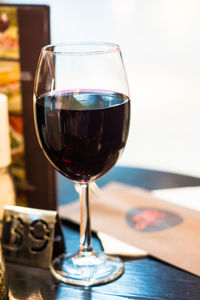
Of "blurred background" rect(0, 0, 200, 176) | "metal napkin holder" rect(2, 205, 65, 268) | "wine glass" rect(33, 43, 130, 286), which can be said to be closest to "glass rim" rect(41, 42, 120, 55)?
"wine glass" rect(33, 43, 130, 286)

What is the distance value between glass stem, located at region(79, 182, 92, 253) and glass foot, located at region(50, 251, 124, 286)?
1 centimetres

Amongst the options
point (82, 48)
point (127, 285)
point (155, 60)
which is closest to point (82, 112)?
point (82, 48)

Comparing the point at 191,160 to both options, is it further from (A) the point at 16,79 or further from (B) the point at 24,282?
(B) the point at 24,282

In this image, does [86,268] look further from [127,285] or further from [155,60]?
[155,60]

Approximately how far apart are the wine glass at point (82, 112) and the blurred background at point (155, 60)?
435 mm

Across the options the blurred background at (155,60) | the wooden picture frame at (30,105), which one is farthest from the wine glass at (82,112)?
the blurred background at (155,60)

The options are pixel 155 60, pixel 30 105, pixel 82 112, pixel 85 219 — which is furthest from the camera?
pixel 155 60

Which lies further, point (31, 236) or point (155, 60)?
point (155, 60)

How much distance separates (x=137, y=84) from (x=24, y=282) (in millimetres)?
644

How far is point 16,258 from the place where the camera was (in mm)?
664

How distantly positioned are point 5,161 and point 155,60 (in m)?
0.50

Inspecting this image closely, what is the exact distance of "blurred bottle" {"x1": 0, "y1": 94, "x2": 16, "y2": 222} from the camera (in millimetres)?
724

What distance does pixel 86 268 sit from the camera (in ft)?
2.13

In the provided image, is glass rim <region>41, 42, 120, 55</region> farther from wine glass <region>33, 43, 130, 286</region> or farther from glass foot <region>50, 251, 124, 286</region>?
glass foot <region>50, 251, 124, 286</region>
